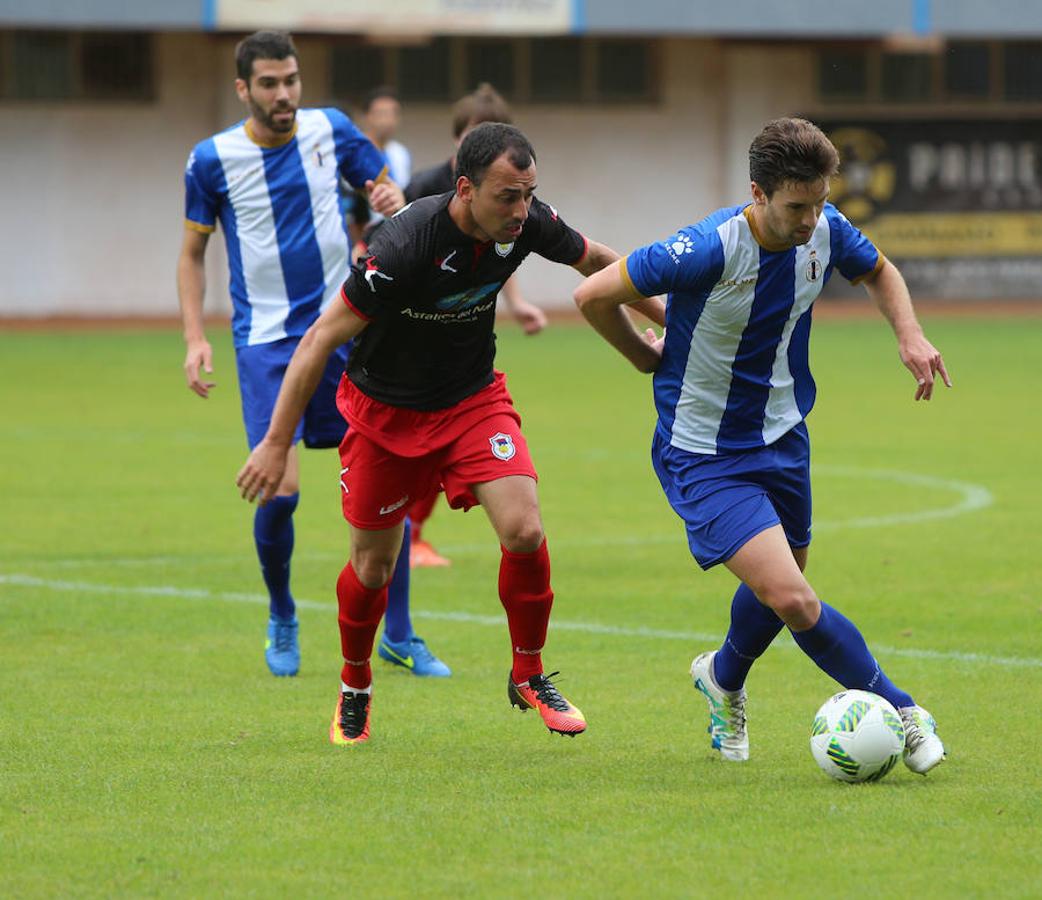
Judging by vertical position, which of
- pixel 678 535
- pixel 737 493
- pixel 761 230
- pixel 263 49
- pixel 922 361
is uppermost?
pixel 263 49

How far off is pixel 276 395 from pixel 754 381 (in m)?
2.51

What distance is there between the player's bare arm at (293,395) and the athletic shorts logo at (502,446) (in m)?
0.60

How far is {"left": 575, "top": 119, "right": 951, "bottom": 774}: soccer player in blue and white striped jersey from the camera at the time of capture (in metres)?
5.23

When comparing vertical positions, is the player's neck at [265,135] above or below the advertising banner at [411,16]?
above

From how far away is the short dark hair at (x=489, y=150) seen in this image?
18.0 feet

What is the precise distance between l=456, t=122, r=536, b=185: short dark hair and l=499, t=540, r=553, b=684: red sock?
1.22 metres

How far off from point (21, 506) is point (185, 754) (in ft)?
20.0

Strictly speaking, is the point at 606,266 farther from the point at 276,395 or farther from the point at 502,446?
the point at 276,395

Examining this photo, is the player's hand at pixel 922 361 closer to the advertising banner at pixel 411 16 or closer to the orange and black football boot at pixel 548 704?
the orange and black football boot at pixel 548 704

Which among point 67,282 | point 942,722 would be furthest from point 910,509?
point 67,282

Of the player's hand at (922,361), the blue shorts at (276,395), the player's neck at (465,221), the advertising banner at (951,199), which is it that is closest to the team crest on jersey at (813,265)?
the player's hand at (922,361)

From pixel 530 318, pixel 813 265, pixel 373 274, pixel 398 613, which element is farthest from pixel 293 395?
pixel 530 318

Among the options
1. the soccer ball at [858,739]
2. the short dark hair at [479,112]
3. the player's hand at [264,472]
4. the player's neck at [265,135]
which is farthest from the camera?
the short dark hair at [479,112]

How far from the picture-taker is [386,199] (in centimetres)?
738
